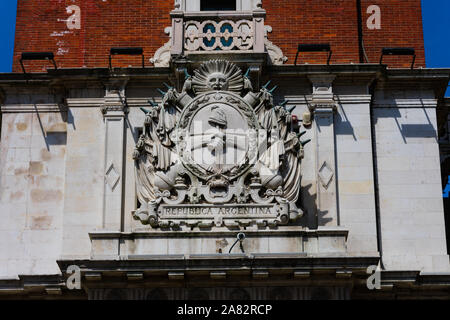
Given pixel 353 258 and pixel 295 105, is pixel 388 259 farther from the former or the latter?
pixel 295 105

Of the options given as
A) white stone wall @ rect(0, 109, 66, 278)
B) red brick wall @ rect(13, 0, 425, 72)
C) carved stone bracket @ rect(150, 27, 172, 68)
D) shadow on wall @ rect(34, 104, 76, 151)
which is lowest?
white stone wall @ rect(0, 109, 66, 278)

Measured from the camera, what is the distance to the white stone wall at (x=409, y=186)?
24.8m

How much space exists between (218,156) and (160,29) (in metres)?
3.88

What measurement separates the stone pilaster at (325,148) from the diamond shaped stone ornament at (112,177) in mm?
4151

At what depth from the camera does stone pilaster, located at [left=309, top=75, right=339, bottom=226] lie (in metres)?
24.8

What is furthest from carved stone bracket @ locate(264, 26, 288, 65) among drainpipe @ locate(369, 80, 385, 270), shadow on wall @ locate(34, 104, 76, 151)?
shadow on wall @ locate(34, 104, 76, 151)

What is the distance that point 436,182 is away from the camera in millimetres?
25484

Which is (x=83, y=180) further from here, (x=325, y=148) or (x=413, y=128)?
(x=413, y=128)

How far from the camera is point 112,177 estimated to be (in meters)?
25.3

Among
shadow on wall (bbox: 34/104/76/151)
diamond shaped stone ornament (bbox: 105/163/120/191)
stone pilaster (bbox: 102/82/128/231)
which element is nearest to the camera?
stone pilaster (bbox: 102/82/128/231)

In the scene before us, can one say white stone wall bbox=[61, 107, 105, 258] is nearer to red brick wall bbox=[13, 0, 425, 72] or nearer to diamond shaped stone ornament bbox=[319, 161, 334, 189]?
red brick wall bbox=[13, 0, 425, 72]
